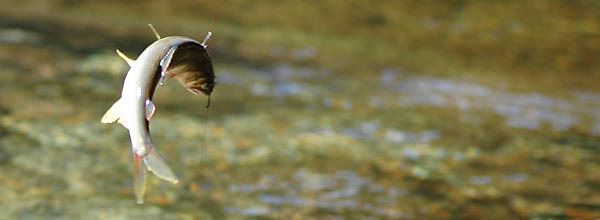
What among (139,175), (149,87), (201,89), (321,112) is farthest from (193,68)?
(321,112)

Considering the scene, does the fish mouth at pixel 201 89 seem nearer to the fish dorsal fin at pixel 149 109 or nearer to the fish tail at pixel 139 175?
the fish dorsal fin at pixel 149 109

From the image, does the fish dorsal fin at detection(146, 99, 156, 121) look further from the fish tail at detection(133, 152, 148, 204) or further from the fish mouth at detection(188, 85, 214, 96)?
the fish mouth at detection(188, 85, 214, 96)

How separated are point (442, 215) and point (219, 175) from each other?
33.5 inches

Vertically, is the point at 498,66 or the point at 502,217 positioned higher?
the point at 498,66

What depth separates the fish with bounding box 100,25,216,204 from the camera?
4.60 feet

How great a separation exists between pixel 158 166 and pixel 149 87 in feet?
0.54

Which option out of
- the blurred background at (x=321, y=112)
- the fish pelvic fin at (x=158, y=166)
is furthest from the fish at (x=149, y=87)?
the blurred background at (x=321, y=112)

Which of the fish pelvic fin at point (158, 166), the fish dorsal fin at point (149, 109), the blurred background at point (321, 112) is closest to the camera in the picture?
the fish pelvic fin at point (158, 166)

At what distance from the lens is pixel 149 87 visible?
59.1 inches

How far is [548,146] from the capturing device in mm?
4570

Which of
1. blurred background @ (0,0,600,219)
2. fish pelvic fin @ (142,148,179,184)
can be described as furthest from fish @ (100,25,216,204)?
blurred background @ (0,0,600,219)

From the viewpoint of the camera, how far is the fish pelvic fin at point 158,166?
135 cm

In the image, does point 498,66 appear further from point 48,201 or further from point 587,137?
point 48,201

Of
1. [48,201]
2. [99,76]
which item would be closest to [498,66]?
[99,76]
